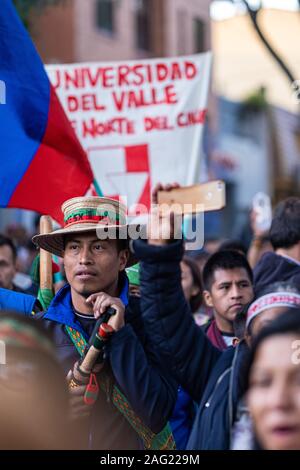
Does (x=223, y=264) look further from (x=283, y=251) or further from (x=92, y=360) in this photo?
(x=92, y=360)

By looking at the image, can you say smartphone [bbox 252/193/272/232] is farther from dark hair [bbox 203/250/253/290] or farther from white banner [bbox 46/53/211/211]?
dark hair [bbox 203/250/253/290]

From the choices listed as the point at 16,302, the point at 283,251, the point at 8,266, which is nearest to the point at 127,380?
the point at 16,302

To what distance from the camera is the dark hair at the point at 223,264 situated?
17.3 feet

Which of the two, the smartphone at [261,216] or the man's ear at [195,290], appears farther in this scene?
the smartphone at [261,216]

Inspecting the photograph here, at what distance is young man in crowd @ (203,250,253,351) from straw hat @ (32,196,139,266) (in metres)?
1.15

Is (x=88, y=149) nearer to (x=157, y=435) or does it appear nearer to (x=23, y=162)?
(x=23, y=162)

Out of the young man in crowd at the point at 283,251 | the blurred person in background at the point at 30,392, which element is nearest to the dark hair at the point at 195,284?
the young man in crowd at the point at 283,251

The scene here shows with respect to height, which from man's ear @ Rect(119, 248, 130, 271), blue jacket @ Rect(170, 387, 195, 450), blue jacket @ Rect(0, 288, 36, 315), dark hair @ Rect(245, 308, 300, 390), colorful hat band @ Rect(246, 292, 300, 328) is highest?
man's ear @ Rect(119, 248, 130, 271)

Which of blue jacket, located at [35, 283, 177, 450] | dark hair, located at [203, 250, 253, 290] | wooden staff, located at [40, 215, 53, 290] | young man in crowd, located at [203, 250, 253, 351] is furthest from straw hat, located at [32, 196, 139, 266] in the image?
dark hair, located at [203, 250, 253, 290]

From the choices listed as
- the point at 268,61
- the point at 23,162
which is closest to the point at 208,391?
the point at 23,162

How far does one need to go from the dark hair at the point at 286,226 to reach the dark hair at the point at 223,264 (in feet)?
1.06

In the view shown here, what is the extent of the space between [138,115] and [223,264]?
1985 millimetres

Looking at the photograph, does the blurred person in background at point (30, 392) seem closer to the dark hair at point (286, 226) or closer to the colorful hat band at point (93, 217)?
the colorful hat band at point (93, 217)

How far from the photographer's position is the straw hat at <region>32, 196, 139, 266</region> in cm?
387
